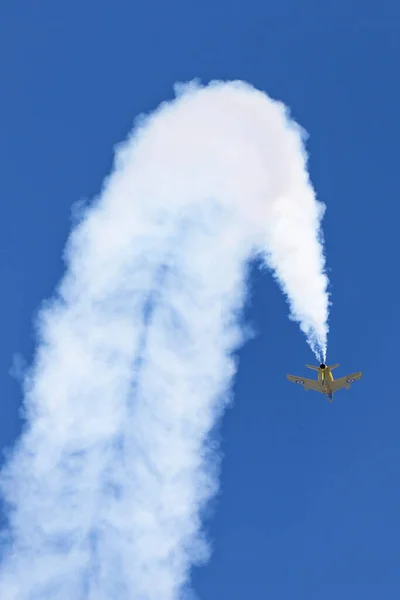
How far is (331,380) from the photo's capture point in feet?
289

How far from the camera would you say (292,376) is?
90438mm

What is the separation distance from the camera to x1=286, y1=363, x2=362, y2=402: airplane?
8678 centimetres

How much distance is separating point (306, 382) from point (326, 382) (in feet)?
11.3

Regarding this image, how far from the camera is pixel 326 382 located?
288 feet

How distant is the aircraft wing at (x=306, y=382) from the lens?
90.5m

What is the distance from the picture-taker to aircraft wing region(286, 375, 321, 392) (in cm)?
9050

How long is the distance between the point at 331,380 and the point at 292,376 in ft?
12.6

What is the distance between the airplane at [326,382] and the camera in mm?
86775

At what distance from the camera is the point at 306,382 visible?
9094 cm
